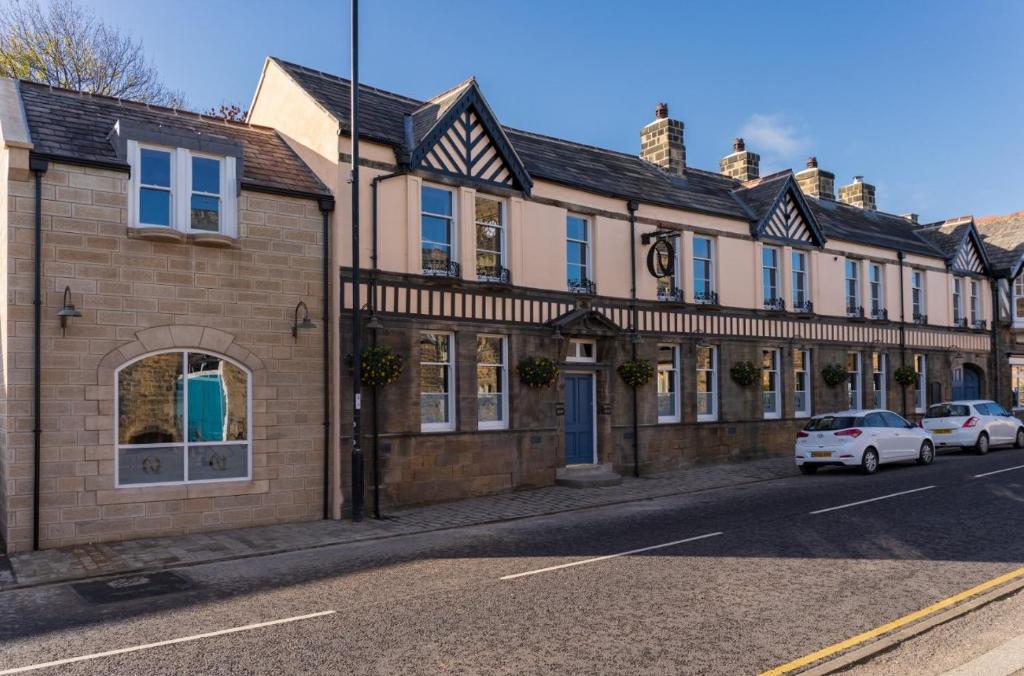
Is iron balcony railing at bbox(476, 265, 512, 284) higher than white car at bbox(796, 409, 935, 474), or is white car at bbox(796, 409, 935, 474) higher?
iron balcony railing at bbox(476, 265, 512, 284)

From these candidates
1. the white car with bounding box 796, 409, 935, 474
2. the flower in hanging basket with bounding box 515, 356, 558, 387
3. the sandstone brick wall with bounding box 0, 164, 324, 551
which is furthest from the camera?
the white car with bounding box 796, 409, 935, 474

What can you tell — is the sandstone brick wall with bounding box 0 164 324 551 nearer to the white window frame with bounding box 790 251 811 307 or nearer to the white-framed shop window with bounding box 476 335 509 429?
the white-framed shop window with bounding box 476 335 509 429

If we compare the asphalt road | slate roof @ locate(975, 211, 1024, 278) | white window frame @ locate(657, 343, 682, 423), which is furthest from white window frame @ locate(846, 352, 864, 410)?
the asphalt road

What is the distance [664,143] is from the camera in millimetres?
23203

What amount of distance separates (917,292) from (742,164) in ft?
26.3

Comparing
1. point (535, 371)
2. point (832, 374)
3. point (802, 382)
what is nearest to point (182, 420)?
point (535, 371)

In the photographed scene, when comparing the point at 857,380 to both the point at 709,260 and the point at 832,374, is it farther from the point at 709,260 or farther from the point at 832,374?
the point at 709,260

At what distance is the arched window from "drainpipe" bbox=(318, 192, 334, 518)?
135 centimetres

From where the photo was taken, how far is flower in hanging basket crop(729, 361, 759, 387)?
21.1 m

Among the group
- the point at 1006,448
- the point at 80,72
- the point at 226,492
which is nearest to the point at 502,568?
the point at 226,492

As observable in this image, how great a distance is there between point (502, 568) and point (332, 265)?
7.05m

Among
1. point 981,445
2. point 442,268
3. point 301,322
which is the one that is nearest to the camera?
point 301,322

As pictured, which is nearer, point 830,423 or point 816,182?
point 830,423

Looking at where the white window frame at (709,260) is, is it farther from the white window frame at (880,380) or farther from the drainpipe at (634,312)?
the white window frame at (880,380)
